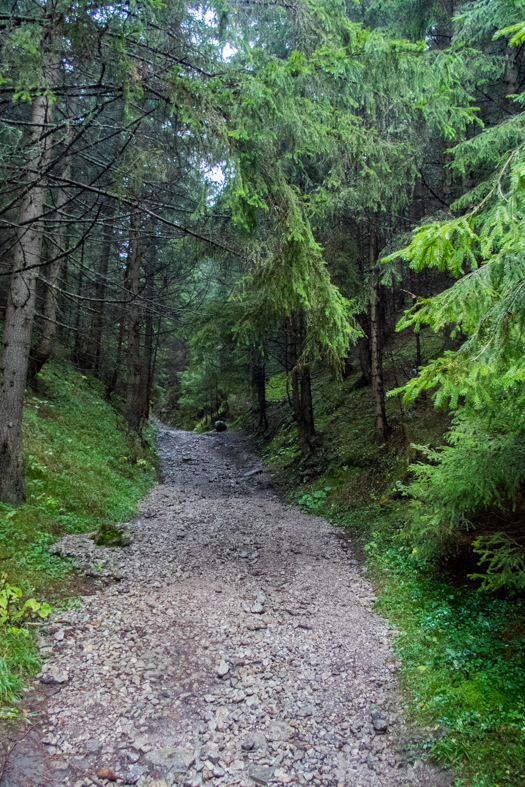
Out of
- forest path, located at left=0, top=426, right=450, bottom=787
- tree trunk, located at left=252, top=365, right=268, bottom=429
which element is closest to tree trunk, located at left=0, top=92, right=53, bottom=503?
forest path, located at left=0, top=426, right=450, bottom=787

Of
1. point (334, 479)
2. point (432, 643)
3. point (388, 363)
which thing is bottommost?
point (432, 643)

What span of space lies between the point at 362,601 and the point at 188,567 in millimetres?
2692

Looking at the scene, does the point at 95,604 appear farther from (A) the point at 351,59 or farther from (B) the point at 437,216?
(B) the point at 437,216

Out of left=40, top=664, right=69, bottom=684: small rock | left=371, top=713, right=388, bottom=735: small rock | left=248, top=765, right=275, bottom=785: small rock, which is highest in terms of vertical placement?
left=371, top=713, right=388, bottom=735: small rock

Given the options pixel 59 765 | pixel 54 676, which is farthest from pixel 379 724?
pixel 54 676

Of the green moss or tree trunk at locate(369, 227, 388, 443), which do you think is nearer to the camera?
the green moss

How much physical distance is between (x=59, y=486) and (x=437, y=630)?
6.82 m

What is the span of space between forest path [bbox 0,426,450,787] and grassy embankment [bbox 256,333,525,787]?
24 centimetres

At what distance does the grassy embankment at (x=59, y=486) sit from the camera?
4.95 m

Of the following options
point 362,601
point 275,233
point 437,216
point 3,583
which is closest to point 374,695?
point 362,601

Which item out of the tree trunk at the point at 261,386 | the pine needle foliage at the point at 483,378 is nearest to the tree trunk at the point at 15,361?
the pine needle foliage at the point at 483,378

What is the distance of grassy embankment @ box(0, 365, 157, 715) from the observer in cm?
495

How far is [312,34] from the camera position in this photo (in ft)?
22.4

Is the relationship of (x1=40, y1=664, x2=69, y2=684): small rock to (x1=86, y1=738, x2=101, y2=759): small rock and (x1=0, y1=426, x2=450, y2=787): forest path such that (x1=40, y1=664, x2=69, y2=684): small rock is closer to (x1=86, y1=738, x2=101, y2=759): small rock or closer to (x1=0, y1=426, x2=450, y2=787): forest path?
(x1=0, y1=426, x2=450, y2=787): forest path
